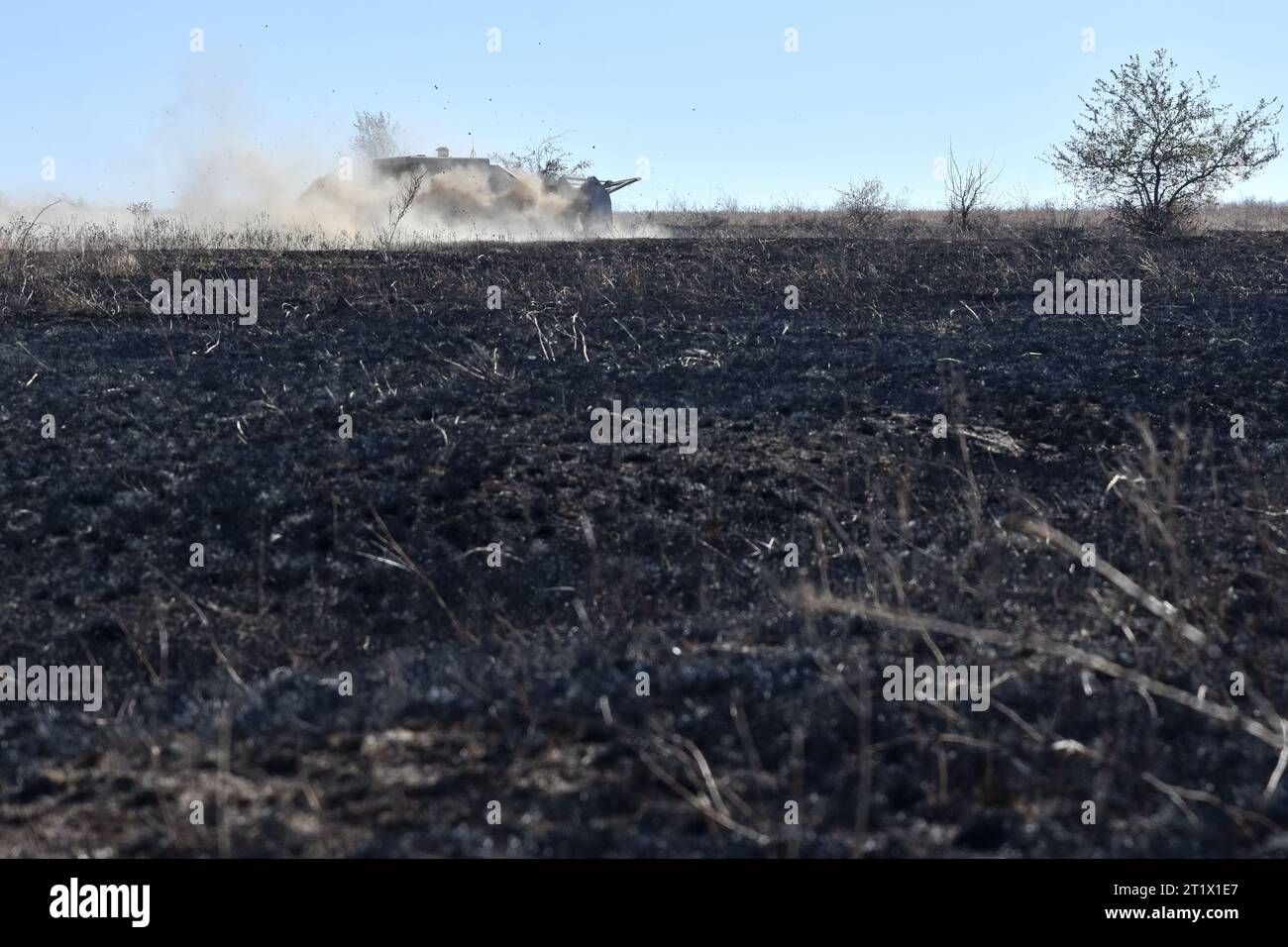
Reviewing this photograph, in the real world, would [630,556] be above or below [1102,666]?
below

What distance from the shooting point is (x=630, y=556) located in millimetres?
8492

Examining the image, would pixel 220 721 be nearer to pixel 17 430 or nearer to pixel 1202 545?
pixel 1202 545

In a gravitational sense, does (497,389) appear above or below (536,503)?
above

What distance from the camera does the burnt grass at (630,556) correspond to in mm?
4652

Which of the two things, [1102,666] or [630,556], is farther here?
[630,556]

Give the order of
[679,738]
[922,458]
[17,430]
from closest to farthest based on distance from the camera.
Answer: [679,738] < [922,458] < [17,430]

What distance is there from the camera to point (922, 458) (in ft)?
33.0

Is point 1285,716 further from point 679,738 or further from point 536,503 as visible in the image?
point 536,503

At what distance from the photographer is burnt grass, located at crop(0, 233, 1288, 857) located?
465 cm

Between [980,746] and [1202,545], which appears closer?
[980,746]

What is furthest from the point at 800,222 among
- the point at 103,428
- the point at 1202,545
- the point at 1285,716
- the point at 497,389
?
the point at 1285,716
